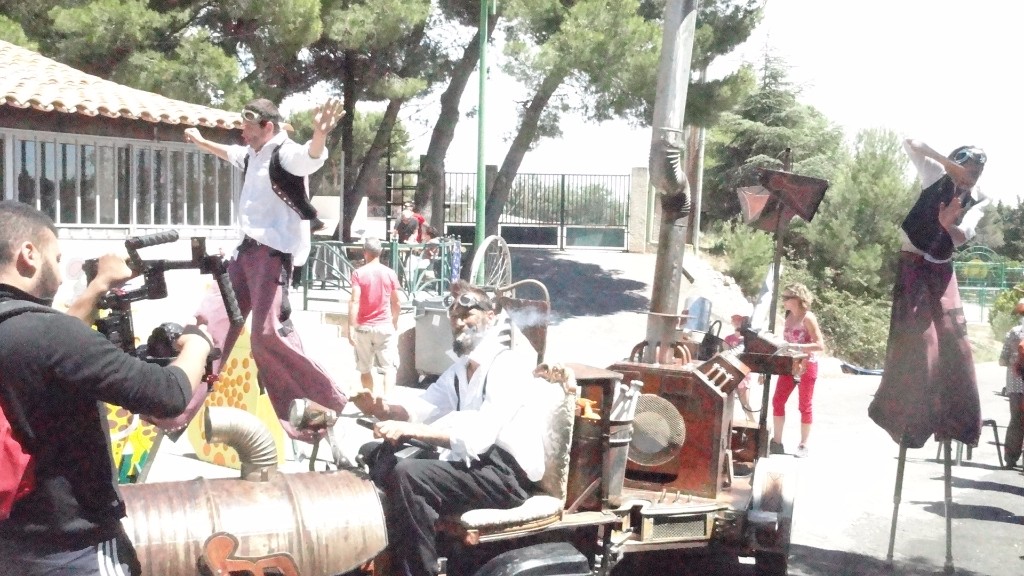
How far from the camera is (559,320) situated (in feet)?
65.5

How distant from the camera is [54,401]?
2664 millimetres

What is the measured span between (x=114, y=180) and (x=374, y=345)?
5.44m

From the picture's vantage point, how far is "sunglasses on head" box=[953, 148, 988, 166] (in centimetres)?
611

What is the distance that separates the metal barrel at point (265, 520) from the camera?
3.64 m

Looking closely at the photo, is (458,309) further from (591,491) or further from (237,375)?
(237,375)

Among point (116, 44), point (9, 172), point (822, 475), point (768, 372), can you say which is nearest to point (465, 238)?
point (116, 44)

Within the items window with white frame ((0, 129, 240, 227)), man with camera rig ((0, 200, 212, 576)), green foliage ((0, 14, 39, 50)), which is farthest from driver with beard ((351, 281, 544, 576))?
green foliage ((0, 14, 39, 50))

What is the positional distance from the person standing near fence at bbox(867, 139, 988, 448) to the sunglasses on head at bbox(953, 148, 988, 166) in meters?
0.04

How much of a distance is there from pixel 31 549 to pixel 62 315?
60 cm

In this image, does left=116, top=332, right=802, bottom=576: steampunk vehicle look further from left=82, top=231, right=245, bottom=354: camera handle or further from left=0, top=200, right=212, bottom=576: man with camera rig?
left=0, top=200, right=212, bottom=576: man with camera rig

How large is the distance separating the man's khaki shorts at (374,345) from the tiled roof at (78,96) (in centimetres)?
393

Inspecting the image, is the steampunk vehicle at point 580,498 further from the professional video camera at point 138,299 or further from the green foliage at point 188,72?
the green foliage at point 188,72

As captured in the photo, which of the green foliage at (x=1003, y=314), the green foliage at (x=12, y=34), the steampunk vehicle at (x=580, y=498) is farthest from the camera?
the green foliage at (x=1003, y=314)

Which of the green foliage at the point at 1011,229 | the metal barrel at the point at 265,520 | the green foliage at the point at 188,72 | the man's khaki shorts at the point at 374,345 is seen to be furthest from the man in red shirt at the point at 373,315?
the green foliage at the point at 1011,229
